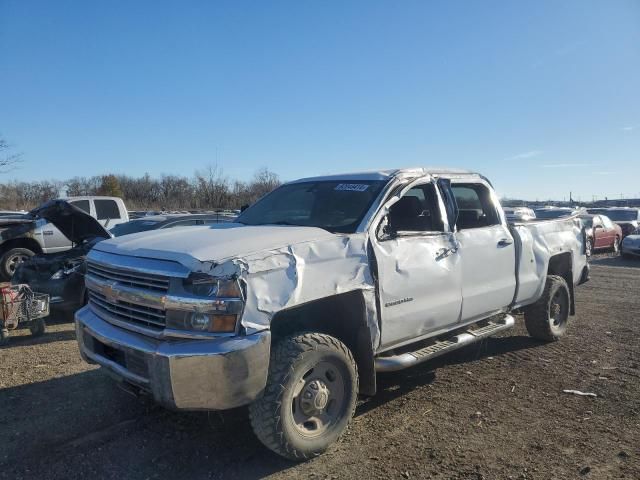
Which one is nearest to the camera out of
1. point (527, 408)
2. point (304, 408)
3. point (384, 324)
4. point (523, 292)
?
point (304, 408)

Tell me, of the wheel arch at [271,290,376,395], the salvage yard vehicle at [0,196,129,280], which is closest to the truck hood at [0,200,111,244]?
the salvage yard vehicle at [0,196,129,280]

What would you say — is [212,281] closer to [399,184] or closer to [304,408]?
[304,408]

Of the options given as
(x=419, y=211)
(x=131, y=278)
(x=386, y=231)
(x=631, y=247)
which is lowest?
(x=631, y=247)

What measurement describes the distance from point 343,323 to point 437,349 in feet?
3.41

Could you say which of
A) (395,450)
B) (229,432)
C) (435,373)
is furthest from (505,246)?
(229,432)

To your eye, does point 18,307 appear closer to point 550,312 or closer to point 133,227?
point 133,227

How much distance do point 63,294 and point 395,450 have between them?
5.51m

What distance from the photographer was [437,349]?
439 cm

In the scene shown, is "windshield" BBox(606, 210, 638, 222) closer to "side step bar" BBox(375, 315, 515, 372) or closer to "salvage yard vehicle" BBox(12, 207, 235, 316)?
"side step bar" BBox(375, 315, 515, 372)

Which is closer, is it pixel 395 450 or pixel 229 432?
pixel 395 450

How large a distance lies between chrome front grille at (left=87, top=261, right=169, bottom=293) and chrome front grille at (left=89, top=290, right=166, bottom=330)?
134 mm

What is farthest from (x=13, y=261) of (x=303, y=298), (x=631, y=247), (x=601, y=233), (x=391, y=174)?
(x=601, y=233)

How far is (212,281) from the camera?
9.81 feet

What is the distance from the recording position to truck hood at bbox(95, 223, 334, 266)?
314 centimetres
